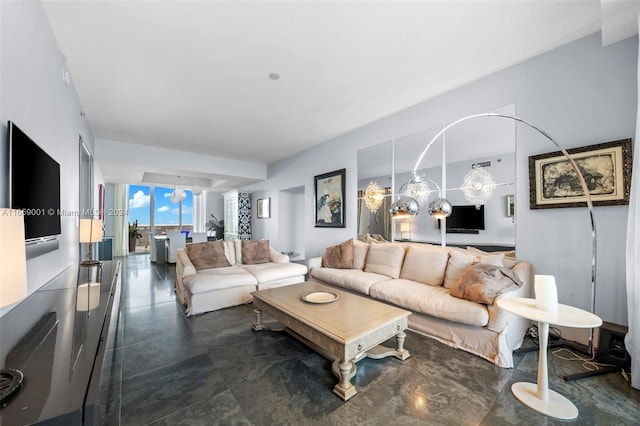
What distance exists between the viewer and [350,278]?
11.8ft

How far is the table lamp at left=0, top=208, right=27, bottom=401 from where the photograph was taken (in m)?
0.75

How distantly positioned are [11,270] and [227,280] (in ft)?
9.71

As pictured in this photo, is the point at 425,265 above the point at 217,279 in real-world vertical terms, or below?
above

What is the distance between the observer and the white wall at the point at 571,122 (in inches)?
90.6

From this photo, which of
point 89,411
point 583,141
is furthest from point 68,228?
point 583,141

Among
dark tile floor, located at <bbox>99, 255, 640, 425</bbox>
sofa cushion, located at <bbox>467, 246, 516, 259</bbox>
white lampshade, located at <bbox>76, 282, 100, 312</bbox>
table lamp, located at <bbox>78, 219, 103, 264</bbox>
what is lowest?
dark tile floor, located at <bbox>99, 255, 640, 425</bbox>

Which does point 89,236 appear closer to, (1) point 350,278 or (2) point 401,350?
(1) point 350,278

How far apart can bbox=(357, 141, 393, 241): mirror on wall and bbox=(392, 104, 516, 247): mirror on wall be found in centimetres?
35

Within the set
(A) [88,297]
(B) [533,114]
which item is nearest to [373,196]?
(B) [533,114]

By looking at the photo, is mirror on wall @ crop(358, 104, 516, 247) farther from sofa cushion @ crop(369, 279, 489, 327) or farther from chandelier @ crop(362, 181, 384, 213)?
sofa cushion @ crop(369, 279, 489, 327)

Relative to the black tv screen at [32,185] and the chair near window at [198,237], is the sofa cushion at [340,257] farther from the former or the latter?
the chair near window at [198,237]

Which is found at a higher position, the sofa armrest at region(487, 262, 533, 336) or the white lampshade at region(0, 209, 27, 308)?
the white lampshade at region(0, 209, 27, 308)

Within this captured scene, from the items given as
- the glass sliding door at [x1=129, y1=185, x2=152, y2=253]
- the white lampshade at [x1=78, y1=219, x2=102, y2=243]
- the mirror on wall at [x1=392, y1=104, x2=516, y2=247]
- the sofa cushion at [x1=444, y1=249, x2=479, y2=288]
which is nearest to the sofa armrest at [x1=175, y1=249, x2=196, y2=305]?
the white lampshade at [x1=78, y1=219, x2=102, y2=243]

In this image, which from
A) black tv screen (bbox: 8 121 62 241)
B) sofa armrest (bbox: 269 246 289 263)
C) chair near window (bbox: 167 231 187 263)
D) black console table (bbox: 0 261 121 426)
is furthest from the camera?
chair near window (bbox: 167 231 187 263)
